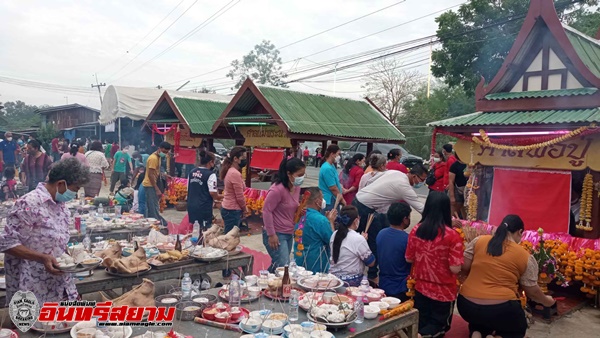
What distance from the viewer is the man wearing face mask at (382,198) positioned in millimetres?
6160

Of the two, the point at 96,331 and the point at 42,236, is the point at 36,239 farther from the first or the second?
the point at 96,331

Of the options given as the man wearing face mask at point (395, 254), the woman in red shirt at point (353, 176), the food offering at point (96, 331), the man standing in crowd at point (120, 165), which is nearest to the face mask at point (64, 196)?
the food offering at point (96, 331)

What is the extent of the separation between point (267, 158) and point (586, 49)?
297 inches

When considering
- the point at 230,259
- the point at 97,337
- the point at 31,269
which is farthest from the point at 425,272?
the point at 31,269

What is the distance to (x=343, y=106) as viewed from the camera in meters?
12.8

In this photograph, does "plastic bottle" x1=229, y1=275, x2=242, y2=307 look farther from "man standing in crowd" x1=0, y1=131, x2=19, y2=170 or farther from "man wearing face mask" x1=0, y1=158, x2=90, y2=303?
"man standing in crowd" x1=0, y1=131, x2=19, y2=170

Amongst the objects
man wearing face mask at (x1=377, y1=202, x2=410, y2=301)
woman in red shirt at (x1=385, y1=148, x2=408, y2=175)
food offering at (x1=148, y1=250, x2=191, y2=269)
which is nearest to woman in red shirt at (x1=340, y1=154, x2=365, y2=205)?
woman in red shirt at (x1=385, y1=148, x2=408, y2=175)

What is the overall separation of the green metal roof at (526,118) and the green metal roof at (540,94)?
249mm

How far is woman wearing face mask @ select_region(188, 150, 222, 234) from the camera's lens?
6.71 meters

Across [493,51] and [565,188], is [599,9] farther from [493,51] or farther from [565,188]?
[565,188]

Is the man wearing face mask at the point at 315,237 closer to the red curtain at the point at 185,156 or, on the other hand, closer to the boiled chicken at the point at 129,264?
the boiled chicken at the point at 129,264

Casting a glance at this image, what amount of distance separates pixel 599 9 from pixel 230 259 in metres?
20.6

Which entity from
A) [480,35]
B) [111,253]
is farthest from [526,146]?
[480,35]

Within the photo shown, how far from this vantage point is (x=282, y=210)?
5.29m
